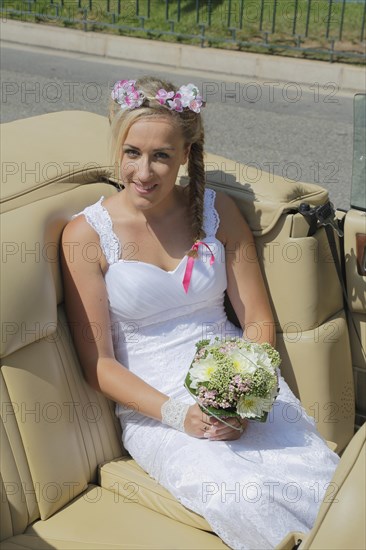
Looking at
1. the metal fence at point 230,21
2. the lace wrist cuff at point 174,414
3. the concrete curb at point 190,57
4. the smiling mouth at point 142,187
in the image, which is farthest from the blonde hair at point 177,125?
the metal fence at point 230,21

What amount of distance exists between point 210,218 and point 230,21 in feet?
21.7

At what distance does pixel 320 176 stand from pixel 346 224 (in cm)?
302

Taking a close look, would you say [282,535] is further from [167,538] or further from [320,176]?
[320,176]

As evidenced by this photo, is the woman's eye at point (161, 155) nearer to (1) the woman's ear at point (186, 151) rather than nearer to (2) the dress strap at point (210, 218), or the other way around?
(1) the woman's ear at point (186, 151)

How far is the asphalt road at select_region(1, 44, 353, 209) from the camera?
619cm

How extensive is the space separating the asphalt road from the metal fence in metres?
0.54

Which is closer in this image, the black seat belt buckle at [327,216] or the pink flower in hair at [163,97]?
the pink flower in hair at [163,97]

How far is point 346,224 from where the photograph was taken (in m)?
3.00

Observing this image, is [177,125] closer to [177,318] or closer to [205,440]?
[177,318]

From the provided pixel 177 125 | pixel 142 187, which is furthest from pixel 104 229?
pixel 177 125

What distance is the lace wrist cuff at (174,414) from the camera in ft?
8.67

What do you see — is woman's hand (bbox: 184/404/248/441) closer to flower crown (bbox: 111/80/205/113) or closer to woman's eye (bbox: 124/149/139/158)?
woman's eye (bbox: 124/149/139/158)

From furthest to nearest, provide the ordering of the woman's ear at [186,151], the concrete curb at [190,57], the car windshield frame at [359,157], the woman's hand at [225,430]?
1. the concrete curb at [190,57]
2. the car windshield frame at [359,157]
3. the woman's ear at [186,151]
4. the woman's hand at [225,430]

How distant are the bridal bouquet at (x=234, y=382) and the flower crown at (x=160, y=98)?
29.6 inches
